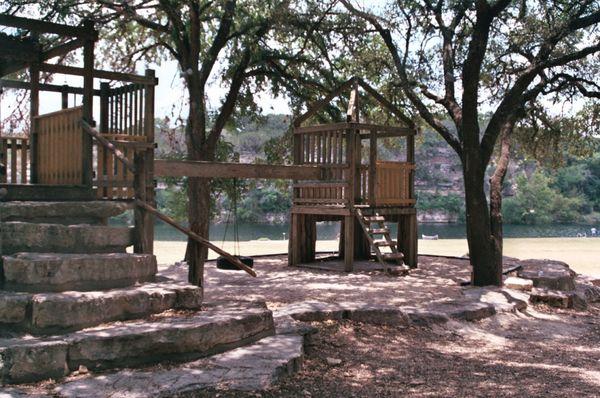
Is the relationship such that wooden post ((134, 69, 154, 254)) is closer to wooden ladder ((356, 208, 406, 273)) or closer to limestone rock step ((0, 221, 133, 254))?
limestone rock step ((0, 221, 133, 254))

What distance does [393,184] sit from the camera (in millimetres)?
14828

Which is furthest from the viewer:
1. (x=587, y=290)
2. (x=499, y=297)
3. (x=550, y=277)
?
(x=587, y=290)

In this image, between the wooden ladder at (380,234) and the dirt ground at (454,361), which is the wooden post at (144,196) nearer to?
the dirt ground at (454,361)

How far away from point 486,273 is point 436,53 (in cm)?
538

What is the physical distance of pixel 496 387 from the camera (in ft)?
20.8

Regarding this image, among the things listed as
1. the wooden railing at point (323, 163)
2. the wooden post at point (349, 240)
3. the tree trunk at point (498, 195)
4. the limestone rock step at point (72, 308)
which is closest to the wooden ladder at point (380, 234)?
the wooden post at point (349, 240)

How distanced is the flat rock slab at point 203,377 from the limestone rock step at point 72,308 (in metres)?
0.74

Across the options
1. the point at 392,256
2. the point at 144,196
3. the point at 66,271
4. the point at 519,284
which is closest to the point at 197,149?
the point at 392,256

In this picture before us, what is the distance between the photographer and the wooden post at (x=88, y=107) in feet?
27.4

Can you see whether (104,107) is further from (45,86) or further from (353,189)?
(353,189)

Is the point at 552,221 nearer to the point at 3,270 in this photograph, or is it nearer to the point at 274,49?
the point at 274,49

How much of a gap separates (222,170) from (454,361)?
14.7ft

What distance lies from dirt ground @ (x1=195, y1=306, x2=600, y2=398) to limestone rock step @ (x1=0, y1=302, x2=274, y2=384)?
804 mm

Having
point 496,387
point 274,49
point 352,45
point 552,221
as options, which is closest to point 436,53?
point 352,45
